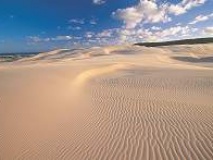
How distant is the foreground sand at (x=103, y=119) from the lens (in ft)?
18.7

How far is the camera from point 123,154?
554 cm

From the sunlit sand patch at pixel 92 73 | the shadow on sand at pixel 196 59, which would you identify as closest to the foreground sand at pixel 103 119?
the sunlit sand patch at pixel 92 73

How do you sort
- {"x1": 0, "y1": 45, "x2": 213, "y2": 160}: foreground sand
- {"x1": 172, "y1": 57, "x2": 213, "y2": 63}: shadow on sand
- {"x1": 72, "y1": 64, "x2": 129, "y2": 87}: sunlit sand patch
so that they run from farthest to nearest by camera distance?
{"x1": 172, "y1": 57, "x2": 213, "y2": 63}: shadow on sand, {"x1": 72, "y1": 64, "x2": 129, "y2": 87}: sunlit sand patch, {"x1": 0, "y1": 45, "x2": 213, "y2": 160}: foreground sand

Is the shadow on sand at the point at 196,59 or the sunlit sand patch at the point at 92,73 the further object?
the shadow on sand at the point at 196,59

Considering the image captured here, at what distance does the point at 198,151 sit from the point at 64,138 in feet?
10.0

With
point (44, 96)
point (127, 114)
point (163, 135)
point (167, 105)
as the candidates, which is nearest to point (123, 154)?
point (163, 135)

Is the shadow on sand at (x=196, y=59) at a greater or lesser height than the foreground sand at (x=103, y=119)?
lesser

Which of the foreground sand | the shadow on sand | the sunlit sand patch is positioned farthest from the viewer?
the shadow on sand

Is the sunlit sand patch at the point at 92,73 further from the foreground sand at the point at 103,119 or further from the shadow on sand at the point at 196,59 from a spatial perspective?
the shadow on sand at the point at 196,59

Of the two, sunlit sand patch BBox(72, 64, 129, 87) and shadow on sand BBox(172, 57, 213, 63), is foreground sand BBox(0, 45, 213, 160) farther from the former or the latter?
shadow on sand BBox(172, 57, 213, 63)

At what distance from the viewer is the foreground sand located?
18.7 feet

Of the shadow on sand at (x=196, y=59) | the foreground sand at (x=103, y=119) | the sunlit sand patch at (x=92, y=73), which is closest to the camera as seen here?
the foreground sand at (x=103, y=119)

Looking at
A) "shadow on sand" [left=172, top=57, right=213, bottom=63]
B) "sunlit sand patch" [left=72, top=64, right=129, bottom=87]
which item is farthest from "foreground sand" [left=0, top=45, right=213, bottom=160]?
"shadow on sand" [left=172, top=57, right=213, bottom=63]

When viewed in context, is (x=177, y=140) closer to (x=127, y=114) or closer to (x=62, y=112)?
(x=127, y=114)
